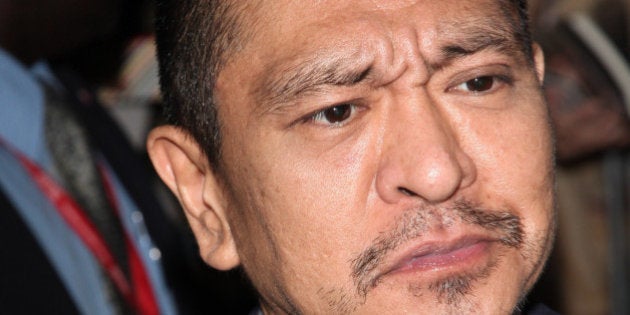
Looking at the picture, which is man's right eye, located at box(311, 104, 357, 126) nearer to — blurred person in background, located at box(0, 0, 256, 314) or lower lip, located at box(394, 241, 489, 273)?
lower lip, located at box(394, 241, 489, 273)

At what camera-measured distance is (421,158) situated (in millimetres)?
1803

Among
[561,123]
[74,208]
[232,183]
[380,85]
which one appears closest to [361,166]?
[380,85]

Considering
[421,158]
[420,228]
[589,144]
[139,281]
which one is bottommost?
[589,144]

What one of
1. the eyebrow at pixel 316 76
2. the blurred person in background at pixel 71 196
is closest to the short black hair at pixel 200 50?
the eyebrow at pixel 316 76

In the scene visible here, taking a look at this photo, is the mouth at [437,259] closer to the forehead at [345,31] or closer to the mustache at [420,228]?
the mustache at [420,228]

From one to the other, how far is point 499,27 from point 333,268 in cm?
55

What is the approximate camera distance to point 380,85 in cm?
189

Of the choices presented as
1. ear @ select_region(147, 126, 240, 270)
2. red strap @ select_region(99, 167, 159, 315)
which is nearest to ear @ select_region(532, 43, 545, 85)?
ear @ select_region(147, 126, 240, 270)

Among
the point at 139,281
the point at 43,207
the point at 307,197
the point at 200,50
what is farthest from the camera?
the point at 139,281

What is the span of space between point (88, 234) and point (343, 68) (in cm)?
148

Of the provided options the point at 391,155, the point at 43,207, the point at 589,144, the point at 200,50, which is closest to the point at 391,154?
the point at 391,155

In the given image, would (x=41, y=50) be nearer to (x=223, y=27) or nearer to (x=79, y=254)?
(x=79, y=254)

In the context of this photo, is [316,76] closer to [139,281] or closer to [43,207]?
[43,207]

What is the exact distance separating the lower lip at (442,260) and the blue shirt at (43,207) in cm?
132
